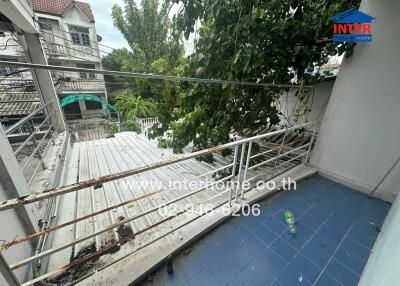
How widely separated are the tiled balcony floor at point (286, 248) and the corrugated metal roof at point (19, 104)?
382 cm

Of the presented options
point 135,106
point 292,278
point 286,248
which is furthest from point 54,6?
point 292,278

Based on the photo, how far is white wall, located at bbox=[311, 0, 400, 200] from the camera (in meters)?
1.88

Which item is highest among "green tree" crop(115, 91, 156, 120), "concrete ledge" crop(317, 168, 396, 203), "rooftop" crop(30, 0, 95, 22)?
"rooftop" crop(30, 0, 95, 22)

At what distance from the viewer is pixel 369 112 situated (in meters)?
2.09

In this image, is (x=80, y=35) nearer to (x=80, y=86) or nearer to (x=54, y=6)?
(x=54, y=6)

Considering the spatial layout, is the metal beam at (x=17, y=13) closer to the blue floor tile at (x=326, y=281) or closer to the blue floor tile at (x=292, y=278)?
the blue floor tile at (x=292, y=278)

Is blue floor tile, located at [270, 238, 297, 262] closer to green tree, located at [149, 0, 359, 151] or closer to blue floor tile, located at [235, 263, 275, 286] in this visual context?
Answer: blue floor tile, located at [235, 263, 275, 286]

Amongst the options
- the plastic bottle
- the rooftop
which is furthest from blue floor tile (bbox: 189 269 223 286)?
the rooftop

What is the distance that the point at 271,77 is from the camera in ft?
8.25

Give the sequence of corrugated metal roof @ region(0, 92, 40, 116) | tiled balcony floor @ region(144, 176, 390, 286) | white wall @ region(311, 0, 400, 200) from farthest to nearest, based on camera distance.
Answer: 1. corrugated metal roof @ region(0, 92, 40, 116)
2. white wall @ region(311, 0, 400, 200)
3. tiled balcony floor @ region(144, 176, 390, 286)

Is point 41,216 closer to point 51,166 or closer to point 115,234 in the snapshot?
point 115,234

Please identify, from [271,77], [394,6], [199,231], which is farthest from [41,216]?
[394,6]

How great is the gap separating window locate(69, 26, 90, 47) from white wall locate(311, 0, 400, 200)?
13.1m

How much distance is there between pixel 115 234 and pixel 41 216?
2.32 feet
